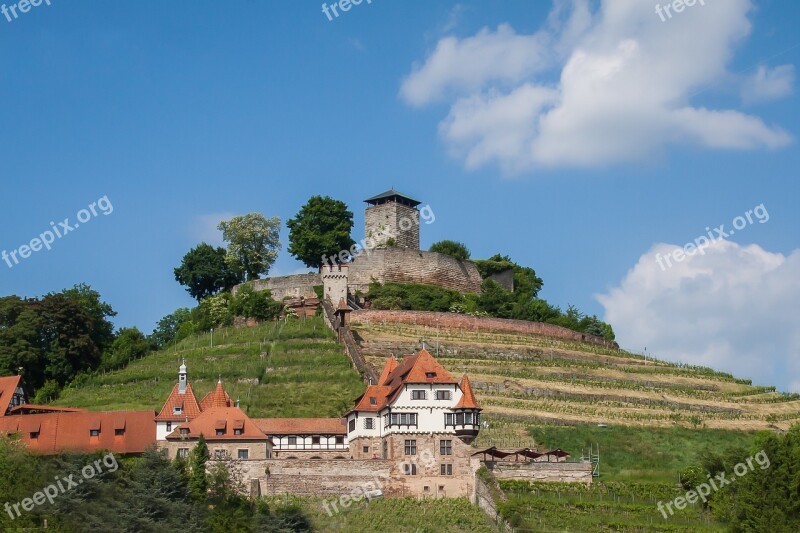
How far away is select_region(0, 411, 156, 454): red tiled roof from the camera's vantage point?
74.1m

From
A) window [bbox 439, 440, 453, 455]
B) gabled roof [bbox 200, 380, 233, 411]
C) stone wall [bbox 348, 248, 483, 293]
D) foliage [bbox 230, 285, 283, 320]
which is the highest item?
stone wall [bbox 348, 248, 483, 293]

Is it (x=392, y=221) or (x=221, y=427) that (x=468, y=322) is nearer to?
(x=392, y=221)

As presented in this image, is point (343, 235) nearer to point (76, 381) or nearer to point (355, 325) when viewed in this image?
point (355, 325)

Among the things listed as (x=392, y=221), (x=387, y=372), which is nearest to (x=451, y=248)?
(x=392, y=221)

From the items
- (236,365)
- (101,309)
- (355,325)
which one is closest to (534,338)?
(355,325)

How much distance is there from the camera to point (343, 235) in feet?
381

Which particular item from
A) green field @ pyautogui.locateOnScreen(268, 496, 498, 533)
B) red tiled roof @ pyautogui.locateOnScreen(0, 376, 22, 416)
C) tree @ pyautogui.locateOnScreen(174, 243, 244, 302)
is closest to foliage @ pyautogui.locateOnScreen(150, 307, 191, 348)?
tree @ pyautogui.locateOnScreen(174, 243, 244, 302)

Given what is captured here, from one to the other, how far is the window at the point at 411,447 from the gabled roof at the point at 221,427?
7131 millimetres

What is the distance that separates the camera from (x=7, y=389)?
84.4 m

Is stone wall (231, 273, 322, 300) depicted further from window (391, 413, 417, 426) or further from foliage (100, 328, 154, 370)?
window (391, 413, 417, 426)

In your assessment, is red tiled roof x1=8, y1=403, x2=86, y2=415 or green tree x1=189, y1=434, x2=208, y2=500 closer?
green tree x1=189, y1=434, x2=208, y2=500

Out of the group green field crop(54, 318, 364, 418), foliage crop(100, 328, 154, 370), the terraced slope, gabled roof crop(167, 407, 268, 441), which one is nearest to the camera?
gabled roof crop(167, 407, 268, 441)

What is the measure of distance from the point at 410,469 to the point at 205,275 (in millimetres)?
51660

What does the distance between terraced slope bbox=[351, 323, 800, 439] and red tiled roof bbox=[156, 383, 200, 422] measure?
60.0 ft
